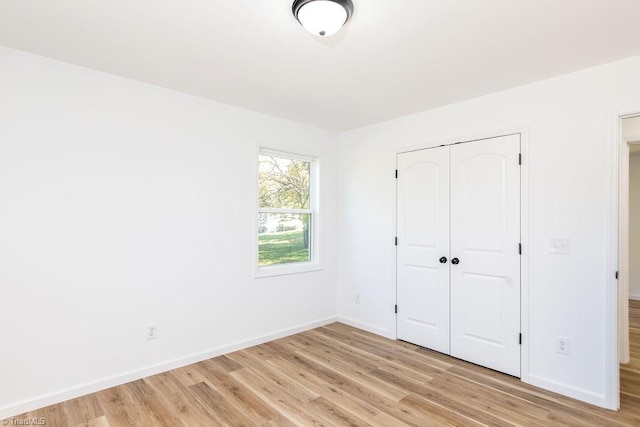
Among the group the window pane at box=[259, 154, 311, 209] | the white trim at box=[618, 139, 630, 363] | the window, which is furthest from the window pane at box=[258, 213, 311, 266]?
the white trim at box=[618, 139, 630, 363]

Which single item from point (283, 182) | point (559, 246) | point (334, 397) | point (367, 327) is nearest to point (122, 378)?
point (334, 397)

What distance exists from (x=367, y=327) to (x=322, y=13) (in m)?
3.35

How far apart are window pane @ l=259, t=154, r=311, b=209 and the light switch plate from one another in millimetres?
2523

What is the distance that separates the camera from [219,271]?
324cm

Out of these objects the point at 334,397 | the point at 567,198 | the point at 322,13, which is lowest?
the point at 334,397

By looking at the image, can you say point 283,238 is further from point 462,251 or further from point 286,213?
point 462,251

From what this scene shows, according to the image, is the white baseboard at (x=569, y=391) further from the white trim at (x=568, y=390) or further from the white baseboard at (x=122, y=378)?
the white baseboard at (x=122, y=378)

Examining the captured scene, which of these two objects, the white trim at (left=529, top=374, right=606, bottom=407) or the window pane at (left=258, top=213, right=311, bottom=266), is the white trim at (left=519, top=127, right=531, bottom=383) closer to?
the white trim at (left=529, top=374, right=606, bottom=407)

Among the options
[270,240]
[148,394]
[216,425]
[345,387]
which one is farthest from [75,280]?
[345,387]

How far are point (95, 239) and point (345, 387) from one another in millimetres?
2252

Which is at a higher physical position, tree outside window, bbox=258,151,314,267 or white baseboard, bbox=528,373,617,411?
tree outside window, bbox=258,151,314,267

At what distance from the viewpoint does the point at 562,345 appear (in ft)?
8.38

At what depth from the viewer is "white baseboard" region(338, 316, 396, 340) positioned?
377 cm

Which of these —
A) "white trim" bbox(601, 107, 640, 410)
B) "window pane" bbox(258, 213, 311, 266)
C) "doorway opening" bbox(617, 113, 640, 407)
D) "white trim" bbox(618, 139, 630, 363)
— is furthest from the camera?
"window pane" bbox(258, 213, 311, 266)
